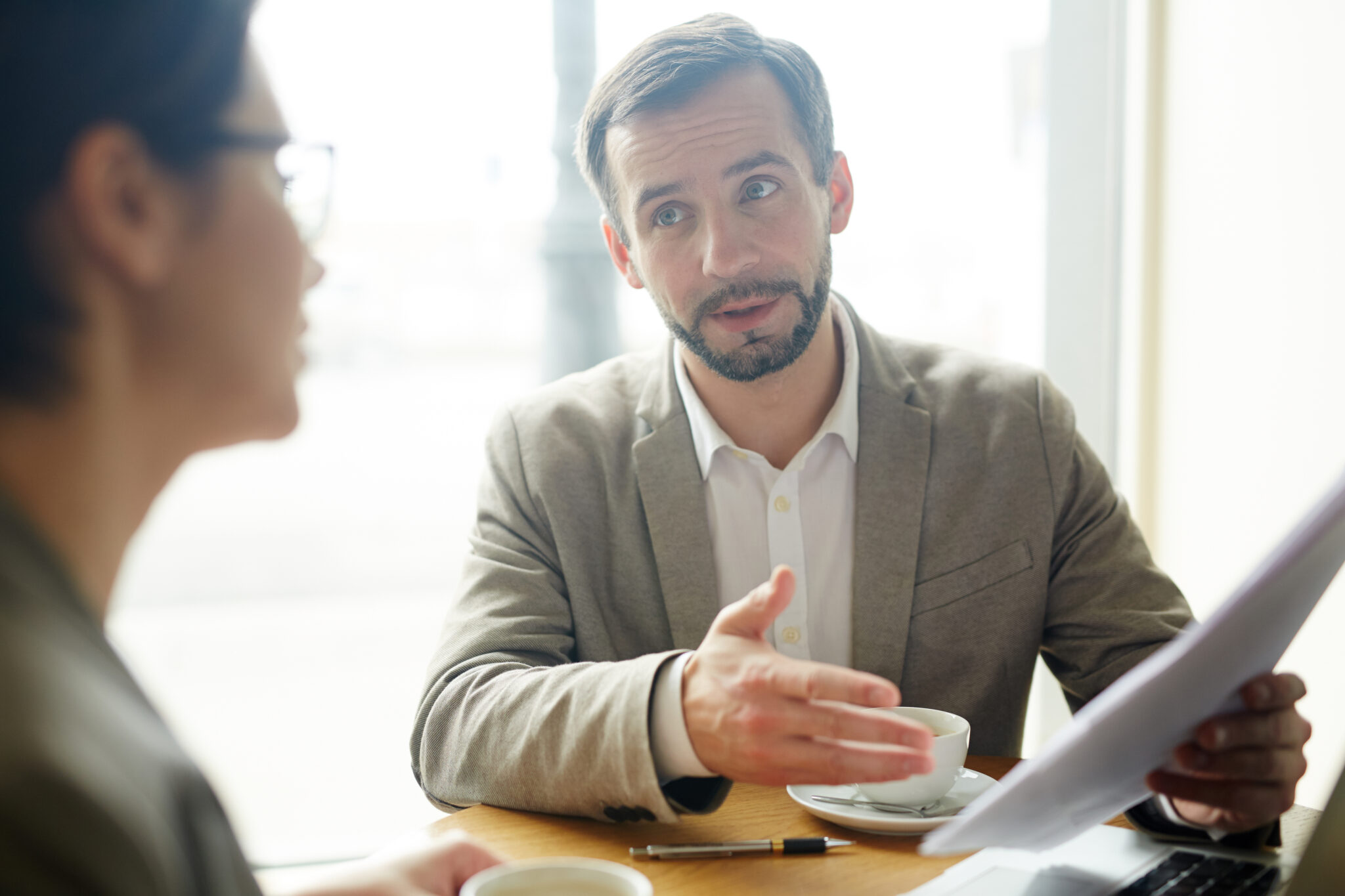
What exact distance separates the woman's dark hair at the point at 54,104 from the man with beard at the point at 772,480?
2.59ft

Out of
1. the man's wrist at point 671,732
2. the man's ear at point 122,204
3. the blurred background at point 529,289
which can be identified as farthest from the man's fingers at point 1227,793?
the blurred background at point 529,289

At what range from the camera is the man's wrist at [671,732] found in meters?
0.98

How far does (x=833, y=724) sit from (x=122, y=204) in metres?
0.64

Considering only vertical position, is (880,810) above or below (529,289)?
below

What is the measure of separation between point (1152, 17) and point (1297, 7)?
506 mm

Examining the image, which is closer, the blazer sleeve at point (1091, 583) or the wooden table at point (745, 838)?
the wooden table at point (745, 838)

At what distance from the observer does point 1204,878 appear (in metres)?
0.86

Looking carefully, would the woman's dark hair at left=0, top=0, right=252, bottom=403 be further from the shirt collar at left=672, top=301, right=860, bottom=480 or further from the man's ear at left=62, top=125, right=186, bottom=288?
the shirt collar at left=672, top=301, right=860, bottom=480

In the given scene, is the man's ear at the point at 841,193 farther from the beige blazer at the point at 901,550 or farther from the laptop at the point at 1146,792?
the laptop at the point at 1146,792

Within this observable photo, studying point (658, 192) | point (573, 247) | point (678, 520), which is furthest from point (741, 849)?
point (573, 247)

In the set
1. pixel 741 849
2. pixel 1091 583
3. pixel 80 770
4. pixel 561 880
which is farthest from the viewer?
pixel 1091 583

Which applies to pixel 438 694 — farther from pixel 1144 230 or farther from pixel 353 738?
pixel 1144 230

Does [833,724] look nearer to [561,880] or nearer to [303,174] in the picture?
[561,880]

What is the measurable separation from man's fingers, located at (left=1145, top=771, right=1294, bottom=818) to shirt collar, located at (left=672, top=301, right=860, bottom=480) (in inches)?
28.1
